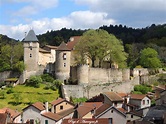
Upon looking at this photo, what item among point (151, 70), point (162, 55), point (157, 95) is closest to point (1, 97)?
point (157, 95)

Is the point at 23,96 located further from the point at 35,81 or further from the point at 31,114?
the point at 31,114

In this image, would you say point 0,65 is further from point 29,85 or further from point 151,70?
point 151,70

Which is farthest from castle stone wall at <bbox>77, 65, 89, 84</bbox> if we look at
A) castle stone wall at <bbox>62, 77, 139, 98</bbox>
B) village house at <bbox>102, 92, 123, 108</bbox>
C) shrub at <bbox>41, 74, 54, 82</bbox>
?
village house at <bbox>102, 92, 123, 108</bbox>

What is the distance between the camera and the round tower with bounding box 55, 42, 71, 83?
181 ft

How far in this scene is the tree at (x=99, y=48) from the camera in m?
59.1

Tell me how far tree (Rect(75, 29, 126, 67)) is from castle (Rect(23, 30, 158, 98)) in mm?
1832

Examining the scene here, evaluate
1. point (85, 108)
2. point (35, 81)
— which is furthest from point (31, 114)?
point (35, 81)

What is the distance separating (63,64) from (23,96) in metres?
8.09

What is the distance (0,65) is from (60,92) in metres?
14.0

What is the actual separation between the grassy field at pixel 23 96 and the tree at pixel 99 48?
9786 millimetres

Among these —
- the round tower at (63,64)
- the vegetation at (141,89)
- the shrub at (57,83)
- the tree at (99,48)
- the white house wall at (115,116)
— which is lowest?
the white house wall at (115,116)

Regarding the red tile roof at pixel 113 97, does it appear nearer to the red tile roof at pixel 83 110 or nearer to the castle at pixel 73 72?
the castle at pixel 73 72

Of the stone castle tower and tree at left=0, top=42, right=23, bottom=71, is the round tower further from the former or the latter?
tree at left=0, top=42, right=23, bottom=71

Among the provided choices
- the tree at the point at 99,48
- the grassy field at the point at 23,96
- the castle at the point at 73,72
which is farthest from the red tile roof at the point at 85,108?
the tree at the point at 99,48
